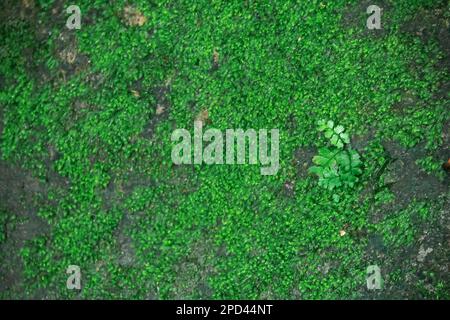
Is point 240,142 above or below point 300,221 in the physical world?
above

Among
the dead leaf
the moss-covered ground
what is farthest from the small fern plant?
the dead leaf

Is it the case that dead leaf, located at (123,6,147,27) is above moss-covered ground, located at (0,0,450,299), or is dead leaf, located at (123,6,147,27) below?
above

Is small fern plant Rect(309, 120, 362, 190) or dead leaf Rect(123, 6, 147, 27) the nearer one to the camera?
small fern plant Rect(309, 120, 362, 190)

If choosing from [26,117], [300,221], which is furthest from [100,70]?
[300,221]

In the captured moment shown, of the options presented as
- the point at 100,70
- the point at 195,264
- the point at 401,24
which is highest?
the point at 401,24

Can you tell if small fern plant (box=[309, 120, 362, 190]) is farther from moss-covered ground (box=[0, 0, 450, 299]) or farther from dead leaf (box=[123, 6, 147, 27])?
dead leaf (box=[123, 6, 147, 27])
